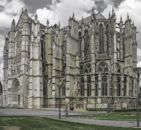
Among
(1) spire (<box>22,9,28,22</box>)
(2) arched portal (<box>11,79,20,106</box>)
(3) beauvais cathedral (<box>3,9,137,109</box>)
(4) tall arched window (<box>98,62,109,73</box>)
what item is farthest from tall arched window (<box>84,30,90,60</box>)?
(2) arched portal (<box>11,79,20,106</box>)

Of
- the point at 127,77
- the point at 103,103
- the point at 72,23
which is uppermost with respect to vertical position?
the point at 72,23

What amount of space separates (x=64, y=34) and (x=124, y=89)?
88.7 ft

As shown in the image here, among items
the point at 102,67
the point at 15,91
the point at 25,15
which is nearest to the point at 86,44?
the point at 102,67

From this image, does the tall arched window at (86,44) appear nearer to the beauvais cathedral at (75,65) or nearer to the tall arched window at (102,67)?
the beauvais cathedral at (75,65)

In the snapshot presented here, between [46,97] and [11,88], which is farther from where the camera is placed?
[11,88]

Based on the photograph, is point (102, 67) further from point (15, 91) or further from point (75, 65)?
point (15, 91)

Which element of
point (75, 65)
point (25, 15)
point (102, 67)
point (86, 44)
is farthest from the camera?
point (25, 15)

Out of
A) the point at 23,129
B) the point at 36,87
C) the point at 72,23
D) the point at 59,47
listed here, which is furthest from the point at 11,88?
the point at 23,129

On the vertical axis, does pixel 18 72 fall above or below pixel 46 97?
above

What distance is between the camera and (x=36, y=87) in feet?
287

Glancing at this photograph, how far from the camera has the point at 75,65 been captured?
286 feet

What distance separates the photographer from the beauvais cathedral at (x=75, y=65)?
80.8 metres

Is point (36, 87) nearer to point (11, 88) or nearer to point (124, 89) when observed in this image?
point (11, 88)

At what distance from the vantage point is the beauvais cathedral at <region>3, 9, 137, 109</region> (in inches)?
3182
